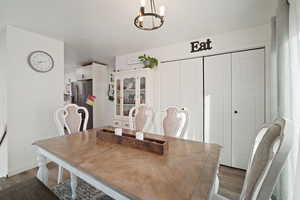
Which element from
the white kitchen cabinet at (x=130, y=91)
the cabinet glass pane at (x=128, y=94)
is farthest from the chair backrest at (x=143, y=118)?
the cabinet glass pane at (x=128, y=94)

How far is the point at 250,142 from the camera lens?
2.29 metres

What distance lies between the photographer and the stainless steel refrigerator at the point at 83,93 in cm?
415

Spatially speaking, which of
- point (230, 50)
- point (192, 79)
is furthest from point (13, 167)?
point (230, 50)

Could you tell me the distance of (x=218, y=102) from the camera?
2.54m

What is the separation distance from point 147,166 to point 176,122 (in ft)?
3.26

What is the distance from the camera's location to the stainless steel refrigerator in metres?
4.15

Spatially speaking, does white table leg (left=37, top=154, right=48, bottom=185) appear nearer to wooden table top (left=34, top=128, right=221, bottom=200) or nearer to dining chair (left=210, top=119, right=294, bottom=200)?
wooden table top (left=34, top=128, right=221, bottom=200)

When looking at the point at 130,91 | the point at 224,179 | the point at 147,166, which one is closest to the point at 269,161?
the point at 147,166

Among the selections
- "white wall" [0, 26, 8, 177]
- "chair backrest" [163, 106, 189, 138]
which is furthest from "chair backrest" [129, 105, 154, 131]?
"white wall" [0, 26, 8, 177]

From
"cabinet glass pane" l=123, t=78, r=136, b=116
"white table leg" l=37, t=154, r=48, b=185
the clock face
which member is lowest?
"white table leg" l=37, t=154, r=48, b=185

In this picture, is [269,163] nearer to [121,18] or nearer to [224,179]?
[224,179]

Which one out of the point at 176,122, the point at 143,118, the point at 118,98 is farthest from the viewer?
the point at 118,98

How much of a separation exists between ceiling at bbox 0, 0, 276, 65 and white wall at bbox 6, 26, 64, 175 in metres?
0.25

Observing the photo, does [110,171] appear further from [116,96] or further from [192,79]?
[116,96]
